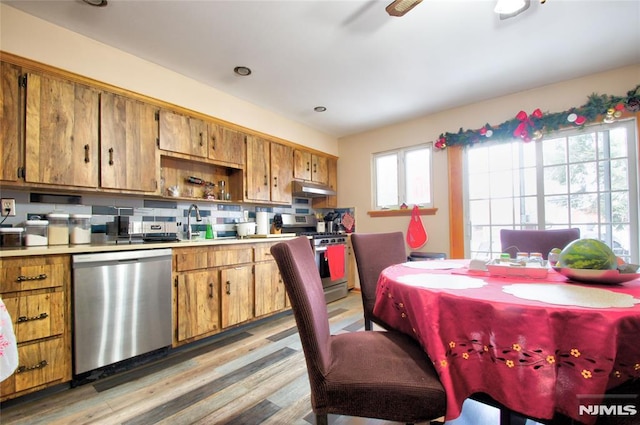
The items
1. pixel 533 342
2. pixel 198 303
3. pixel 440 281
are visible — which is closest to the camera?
pixel 533 342

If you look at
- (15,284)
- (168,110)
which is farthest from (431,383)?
(168,110)

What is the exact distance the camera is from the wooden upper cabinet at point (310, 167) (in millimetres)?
3968

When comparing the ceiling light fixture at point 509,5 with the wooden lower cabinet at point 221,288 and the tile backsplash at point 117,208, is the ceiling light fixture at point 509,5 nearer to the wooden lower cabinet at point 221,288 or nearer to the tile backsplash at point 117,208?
the wooden lower cabinet at point 221,288

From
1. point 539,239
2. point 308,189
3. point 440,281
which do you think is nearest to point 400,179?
point 308,189

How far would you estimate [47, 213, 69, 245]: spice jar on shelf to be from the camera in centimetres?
203

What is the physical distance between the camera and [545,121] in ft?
9.42

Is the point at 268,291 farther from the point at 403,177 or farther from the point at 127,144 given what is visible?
the point at 403,177

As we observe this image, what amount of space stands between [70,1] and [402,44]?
237cm

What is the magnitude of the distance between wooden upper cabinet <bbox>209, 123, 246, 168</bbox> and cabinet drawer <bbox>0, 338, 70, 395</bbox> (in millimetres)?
1958

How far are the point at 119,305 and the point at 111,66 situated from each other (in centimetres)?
192

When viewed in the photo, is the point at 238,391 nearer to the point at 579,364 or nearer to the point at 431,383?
the point at 431,383

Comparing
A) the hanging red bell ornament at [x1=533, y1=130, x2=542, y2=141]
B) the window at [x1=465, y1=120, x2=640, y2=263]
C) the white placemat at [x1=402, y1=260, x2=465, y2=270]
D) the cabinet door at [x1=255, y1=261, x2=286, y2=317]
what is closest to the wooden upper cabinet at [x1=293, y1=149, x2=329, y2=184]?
the cabinet door at [x1=255, y1=261, x2=286, y2=317]

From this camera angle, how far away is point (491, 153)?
334cm

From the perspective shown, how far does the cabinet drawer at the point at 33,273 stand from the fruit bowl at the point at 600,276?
2.75m
